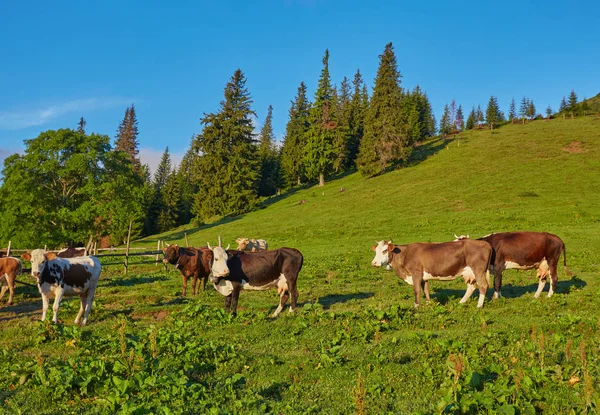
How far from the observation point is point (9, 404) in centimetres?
621

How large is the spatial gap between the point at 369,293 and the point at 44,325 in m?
10.3

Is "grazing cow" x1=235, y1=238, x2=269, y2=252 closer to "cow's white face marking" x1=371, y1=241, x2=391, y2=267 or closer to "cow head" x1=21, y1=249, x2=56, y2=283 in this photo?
"cow's white face marking" x1=371, y1=241, x2=391, y2=267

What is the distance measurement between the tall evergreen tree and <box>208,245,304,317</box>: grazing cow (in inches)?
1960

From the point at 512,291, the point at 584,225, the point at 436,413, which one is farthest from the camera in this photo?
the point at 584,225

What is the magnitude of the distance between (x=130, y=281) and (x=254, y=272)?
10.8 m

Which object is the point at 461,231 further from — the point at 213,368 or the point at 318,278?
the point at 213,368

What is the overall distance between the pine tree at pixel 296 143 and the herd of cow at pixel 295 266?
216 ft

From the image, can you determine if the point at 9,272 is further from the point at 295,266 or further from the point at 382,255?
the point at 382,255

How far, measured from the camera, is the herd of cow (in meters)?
12.4

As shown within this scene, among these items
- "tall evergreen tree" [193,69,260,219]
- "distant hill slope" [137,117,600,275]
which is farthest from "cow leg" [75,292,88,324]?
"tall evergreen tree" [193,69,260,219]

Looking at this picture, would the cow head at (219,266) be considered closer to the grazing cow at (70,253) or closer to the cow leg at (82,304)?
the cow leg at (82,304)

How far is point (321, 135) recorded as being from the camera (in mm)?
76500

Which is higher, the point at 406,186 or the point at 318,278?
the point at 406,186

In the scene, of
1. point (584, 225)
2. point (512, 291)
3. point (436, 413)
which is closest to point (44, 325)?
point (436, 413)
